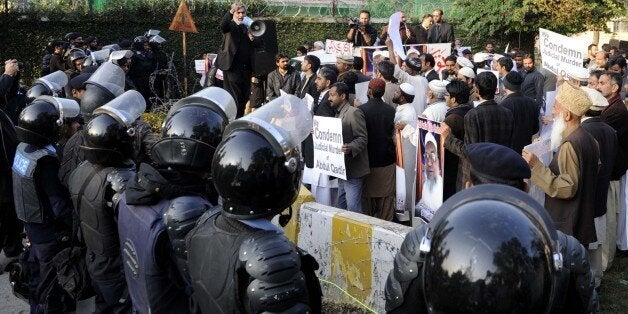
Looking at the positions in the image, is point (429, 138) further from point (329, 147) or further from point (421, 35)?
point (421, 35)

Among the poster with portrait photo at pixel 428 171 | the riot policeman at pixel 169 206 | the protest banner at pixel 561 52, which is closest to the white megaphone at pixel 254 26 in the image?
the protest banner at pixel 561 52

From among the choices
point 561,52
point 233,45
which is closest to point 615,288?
point 561,52

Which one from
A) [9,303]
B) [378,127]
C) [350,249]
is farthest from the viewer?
[378,127]

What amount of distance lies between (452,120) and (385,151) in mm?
1038

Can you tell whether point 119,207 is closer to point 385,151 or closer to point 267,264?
point 267,264

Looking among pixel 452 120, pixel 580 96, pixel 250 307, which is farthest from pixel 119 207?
pixel 452 120

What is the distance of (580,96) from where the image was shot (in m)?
5.57

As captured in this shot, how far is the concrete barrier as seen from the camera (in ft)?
18.1

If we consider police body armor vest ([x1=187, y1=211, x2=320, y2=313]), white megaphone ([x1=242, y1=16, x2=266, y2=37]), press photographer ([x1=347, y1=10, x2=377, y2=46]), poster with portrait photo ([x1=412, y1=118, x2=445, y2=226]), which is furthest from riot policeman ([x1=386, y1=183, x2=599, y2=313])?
press photographer ([x1=347, y1=10, x2=377, y2=46])

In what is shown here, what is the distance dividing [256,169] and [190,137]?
936 mm

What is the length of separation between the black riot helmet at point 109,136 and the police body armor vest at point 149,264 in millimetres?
924

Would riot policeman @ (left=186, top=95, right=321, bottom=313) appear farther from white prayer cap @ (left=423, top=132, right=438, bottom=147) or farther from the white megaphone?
the white megaphone

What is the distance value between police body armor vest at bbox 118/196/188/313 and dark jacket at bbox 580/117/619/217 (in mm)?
4284

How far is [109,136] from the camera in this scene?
446 centimetres
